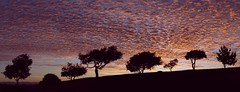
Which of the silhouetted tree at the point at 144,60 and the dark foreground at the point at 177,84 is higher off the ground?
the silhouetted tree at the point at 144,60

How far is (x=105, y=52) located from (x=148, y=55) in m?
27.4

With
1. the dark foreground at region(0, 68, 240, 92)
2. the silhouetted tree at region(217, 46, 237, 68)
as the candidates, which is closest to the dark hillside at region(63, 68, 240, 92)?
the dark foreground at region(0, 68, 240, 92)

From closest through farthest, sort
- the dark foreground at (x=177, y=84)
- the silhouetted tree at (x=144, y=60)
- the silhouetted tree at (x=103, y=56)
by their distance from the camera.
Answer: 1. the dark foreground at (x=177, y=84)
2. the silhouetted tree at (x=103, y=56)
3. the silhouetted tree at (x=144, y=60)

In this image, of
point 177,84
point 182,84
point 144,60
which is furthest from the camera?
point 144,60

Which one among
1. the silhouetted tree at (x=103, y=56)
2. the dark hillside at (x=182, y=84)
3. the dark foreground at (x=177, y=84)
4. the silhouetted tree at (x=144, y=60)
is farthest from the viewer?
the silhouetted tree at (x=144, y=60)

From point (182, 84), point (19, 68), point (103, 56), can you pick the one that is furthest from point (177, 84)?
point (19, 68)

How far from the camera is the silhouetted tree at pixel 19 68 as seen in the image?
359 feet

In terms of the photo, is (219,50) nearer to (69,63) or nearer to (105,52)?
(105,52)

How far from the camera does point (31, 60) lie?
11175 cm

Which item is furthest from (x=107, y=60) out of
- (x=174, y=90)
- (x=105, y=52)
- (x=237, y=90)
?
(x=237, y=90)

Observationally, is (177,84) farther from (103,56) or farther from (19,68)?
(19,68)

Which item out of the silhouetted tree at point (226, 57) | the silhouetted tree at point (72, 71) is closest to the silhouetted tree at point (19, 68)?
the silhouetted tree at point (72, 71)

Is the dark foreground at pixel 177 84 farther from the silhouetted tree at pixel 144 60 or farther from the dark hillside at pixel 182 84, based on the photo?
the silhouetted tree at pixel 144 60

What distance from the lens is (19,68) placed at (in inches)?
4328
